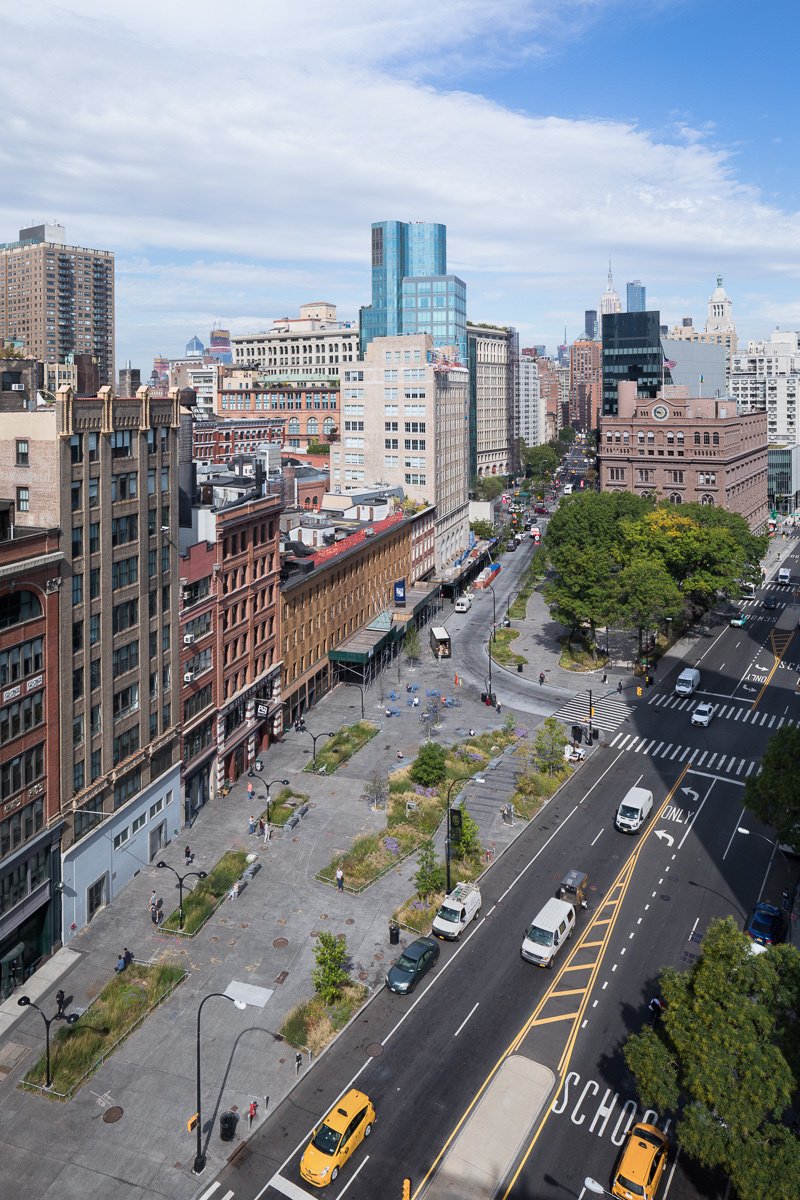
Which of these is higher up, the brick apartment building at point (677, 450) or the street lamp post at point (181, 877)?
the brick apartment building at point (677, 450)

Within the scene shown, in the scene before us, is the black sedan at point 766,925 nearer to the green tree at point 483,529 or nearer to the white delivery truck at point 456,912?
the white delivery truck at point 456,912

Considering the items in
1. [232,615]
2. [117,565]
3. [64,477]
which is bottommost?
[232,615]

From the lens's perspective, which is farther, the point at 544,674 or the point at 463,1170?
the point at 544,674

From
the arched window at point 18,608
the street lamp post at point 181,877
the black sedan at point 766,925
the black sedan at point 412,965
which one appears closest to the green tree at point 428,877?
the black sedan at point 412,965

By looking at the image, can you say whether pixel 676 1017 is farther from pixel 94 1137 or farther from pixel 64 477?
pixel 64 477

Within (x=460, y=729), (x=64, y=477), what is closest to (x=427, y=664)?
(x=460, y=729)
